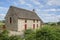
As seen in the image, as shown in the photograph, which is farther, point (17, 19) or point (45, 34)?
point (17, 19)

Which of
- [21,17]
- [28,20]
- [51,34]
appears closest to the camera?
[51,34]

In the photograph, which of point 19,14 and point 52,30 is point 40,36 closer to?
point 52,30

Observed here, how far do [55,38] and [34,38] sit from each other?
1210 mm

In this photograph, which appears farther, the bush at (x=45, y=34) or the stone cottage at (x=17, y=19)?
the stone cottage at (x=17, y=19)

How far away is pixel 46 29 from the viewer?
9078mm

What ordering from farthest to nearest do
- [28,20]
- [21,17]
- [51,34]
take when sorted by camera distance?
[28,20], [21,17], [51,34]

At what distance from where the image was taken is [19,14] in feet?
115

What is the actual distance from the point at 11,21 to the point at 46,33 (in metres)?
27.5

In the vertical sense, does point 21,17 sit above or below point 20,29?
above

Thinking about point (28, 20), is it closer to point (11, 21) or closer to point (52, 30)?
point (11, 21)

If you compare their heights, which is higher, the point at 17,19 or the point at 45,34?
the point at 17,19

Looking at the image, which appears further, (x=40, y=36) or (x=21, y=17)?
(x=21, y=17)

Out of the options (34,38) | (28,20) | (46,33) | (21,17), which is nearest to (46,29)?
(46,33)

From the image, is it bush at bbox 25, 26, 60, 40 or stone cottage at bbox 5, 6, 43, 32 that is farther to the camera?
stone cottage at bbox 5, 6, 43, 32
